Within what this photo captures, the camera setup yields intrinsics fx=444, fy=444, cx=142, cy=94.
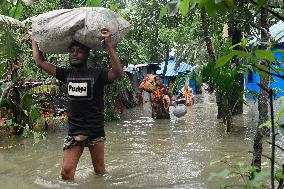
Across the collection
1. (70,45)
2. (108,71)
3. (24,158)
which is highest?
(70,45)

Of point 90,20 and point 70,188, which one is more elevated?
point 90,20

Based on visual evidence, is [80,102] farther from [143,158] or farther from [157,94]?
[157,94]

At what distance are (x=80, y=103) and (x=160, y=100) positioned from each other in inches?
346

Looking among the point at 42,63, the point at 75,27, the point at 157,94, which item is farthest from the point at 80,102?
the point at 157,94

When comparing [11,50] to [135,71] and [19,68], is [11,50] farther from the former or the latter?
[135,71]

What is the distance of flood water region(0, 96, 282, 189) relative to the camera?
5.36 meters

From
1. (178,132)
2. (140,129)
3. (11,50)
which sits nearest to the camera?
(11,50)

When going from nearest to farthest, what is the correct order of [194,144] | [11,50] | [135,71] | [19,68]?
Result: [11,50], [194,144], [19,68], [135,71]

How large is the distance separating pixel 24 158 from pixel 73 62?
294 cm

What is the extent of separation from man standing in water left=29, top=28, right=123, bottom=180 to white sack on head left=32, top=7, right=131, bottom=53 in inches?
4.6

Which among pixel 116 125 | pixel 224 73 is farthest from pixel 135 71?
pixel 224 73

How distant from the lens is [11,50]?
→ 7.33m

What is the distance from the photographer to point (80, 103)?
504cm

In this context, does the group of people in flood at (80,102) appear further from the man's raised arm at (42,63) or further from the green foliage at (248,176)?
the green foliage at (248,176)
